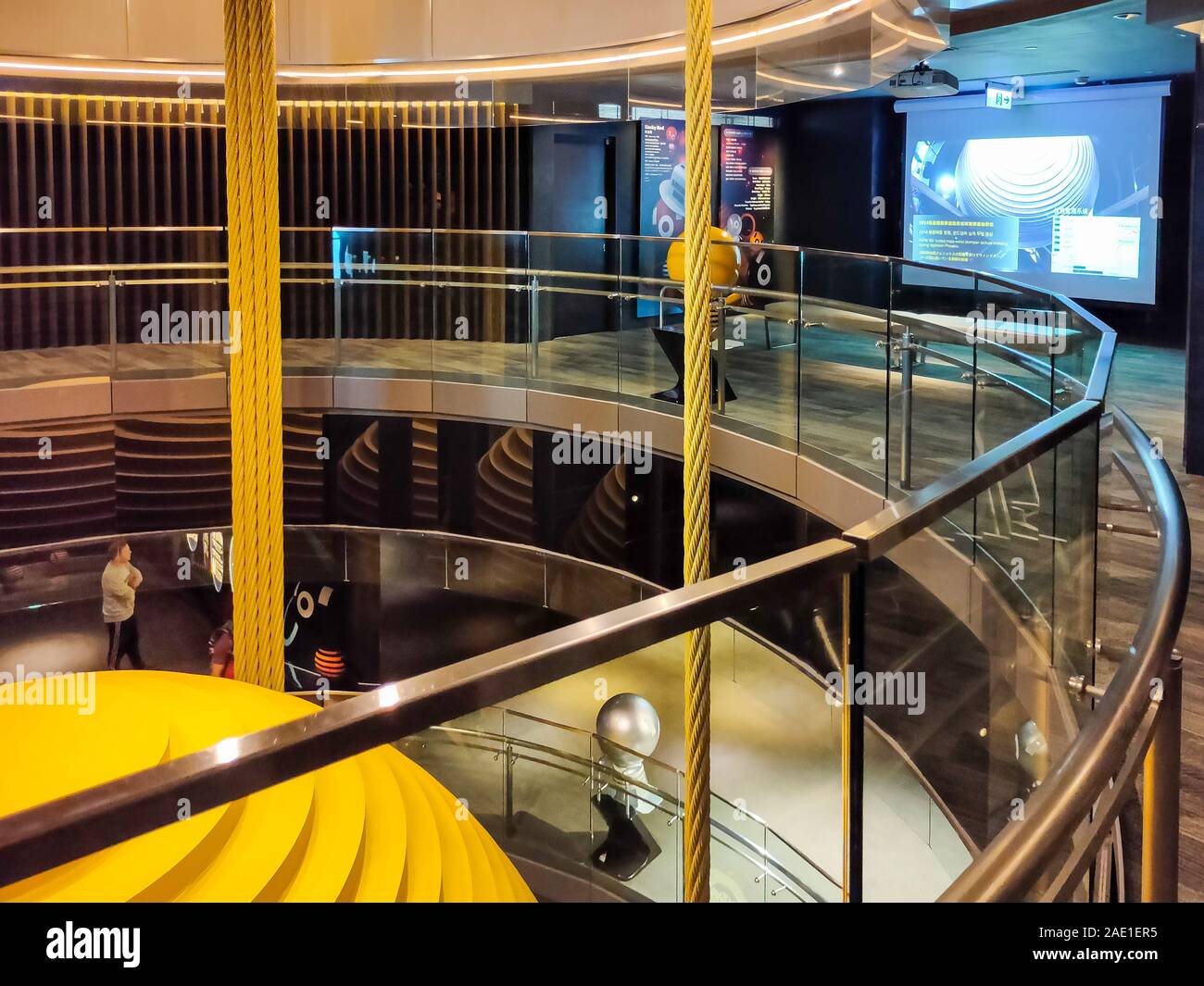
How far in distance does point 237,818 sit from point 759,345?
5.65 metres

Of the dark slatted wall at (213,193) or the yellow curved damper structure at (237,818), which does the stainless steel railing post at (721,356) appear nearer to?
the dark slatted wall at (213,193)

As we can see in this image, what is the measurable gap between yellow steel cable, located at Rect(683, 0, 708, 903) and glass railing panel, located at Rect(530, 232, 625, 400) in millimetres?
6059

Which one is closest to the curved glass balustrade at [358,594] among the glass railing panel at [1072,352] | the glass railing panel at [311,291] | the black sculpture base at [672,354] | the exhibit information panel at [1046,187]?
the glass railing panel at [1072,352]

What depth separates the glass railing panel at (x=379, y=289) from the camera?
8.59 meters

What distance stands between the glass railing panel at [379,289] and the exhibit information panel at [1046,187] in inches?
250

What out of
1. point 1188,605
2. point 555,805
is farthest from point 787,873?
point 1188,605

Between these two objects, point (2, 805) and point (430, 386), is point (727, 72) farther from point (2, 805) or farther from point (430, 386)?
point (2, 805)

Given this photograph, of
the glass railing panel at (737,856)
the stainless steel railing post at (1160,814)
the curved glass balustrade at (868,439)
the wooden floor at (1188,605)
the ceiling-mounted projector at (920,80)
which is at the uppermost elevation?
the ceiling-mounted projector at (920,80)

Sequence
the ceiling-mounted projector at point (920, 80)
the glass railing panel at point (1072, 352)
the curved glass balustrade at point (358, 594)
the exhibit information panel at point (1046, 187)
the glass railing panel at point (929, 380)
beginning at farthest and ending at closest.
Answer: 1. the exhibit information panel at point (1046, 187)
2. the ceiling-mounted projector at point (920, 80)
3. the curved glass balustrade at point (358, 594)
4. the glass railing panel at point (929, 380)
5. the glass railing panel at point (1072, 352)

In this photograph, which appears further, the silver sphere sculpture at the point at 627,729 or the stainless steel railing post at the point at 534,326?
the stainless steel railing post at the point at 534,326

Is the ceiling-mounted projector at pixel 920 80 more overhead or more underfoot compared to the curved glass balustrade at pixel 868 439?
more overhead

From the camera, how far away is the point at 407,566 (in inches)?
427

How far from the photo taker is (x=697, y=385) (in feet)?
5.42
